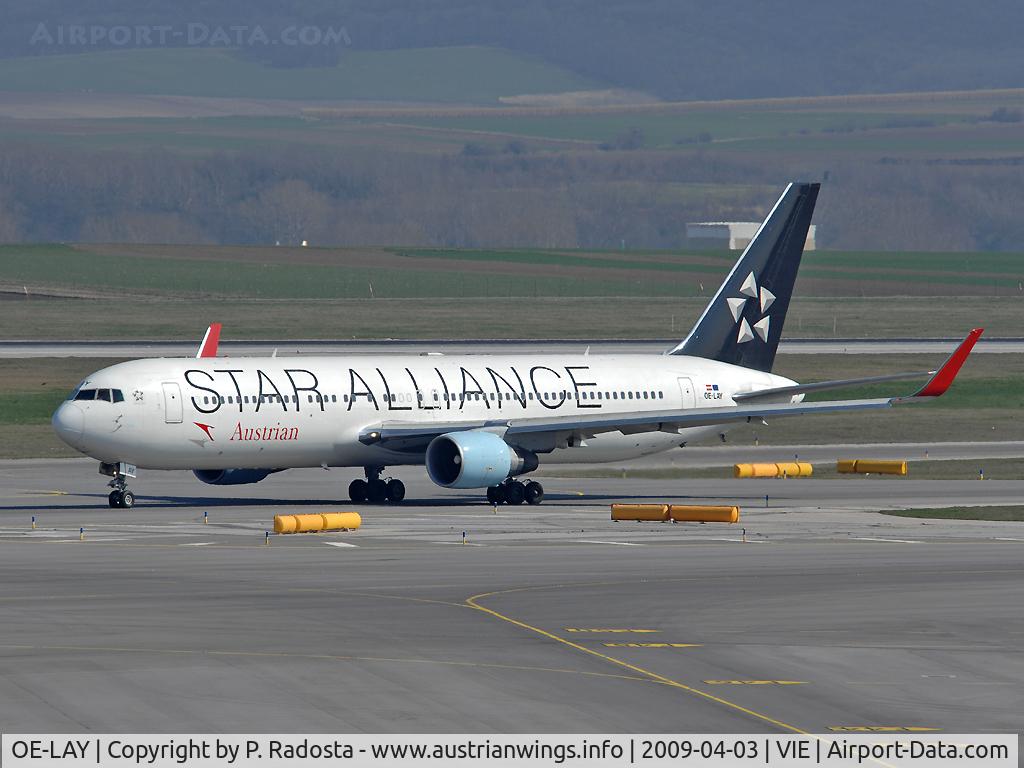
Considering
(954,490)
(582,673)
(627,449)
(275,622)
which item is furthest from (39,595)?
(954,490)

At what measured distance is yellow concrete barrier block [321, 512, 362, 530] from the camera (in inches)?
1960

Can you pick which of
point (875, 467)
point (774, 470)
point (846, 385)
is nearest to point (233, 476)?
point (846, 385)

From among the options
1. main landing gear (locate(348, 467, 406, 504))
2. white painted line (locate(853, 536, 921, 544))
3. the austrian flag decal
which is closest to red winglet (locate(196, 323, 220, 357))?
main landing gear (locate(348, 467, 406, 504))

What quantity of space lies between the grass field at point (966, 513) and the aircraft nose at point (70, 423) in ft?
75.4

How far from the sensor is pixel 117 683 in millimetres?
27453

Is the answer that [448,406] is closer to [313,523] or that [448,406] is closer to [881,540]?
[313,523]

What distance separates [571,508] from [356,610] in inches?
926

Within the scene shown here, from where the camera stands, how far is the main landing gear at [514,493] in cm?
5941

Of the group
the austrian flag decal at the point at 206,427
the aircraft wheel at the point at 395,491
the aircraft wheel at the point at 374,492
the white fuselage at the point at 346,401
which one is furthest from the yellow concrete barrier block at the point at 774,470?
the austrian flag decal at the point at 206,427

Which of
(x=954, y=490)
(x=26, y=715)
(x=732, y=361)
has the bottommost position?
(x=26, y=715)

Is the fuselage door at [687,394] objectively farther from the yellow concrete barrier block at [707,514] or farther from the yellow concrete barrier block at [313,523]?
the yellow concrete barrier block at [313,523]

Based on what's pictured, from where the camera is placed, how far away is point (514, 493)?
195 ft

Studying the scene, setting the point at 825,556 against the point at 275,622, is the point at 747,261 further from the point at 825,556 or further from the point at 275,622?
the point at 275,622

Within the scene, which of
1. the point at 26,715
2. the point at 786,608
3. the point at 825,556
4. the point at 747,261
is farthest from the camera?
the point at 747,261
